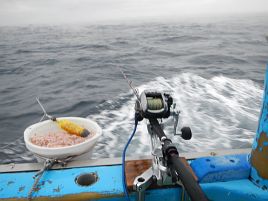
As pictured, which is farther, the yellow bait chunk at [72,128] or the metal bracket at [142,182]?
the yellow bait chunk at [72,128]

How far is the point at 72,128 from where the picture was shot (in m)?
2.16

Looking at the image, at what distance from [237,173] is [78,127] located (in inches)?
50.7

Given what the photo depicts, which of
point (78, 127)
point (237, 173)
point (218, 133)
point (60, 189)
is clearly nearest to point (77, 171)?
point (60, 189)

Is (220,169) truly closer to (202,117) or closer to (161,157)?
(161,157)

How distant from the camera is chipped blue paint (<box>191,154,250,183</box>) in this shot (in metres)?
1.72

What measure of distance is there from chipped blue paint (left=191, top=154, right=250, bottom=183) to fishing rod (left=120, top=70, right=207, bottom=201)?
305 millimetres

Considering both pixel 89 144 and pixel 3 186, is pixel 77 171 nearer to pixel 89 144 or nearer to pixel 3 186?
pixel 89 144

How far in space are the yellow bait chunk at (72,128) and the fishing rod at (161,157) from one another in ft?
2.14

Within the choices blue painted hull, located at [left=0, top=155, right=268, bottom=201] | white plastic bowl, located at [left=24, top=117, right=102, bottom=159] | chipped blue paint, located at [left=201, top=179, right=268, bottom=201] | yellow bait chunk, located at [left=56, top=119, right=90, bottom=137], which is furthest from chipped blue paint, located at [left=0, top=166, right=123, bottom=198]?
chipped blue paint, located at [left=201, top=179, right=268, bottom=201]

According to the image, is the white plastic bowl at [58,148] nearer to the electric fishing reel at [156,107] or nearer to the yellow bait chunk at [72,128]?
the yellow bait chunk at [72,128]

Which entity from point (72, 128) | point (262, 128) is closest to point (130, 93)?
point (72, 128)

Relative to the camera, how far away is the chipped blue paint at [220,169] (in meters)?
1.72

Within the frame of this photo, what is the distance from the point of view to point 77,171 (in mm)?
1834

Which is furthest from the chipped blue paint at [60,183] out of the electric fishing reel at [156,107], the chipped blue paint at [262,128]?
the chipped blue paint at [262,128]
